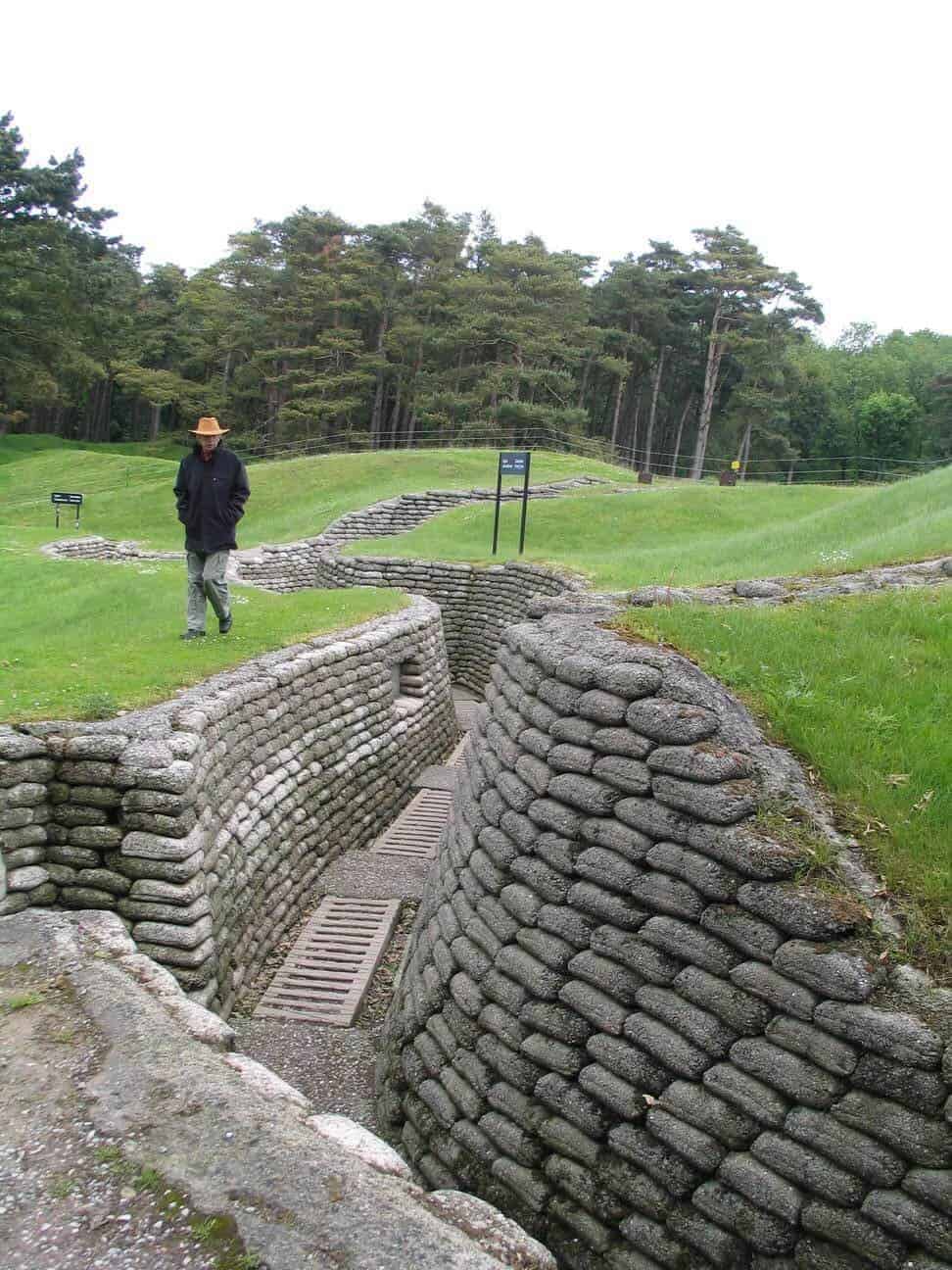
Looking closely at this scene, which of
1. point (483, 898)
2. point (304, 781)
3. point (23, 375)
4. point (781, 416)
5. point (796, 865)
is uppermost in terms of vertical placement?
point (781, 416)

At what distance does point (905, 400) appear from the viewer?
42656mm

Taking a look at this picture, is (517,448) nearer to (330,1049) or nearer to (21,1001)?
(330,1049)

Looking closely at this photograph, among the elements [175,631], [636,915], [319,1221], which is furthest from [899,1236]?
[175,631]

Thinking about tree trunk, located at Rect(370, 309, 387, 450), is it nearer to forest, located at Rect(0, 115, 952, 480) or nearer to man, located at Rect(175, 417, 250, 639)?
forest, located at Rect(0, 115, 952, 480)

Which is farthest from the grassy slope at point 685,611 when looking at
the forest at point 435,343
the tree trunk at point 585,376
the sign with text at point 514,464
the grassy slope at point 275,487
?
the tree trunk at point 585,376

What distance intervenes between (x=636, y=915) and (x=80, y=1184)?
2161 mm

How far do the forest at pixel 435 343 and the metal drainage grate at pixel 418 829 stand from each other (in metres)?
27.4

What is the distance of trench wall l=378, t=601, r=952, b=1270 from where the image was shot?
2.79 metres

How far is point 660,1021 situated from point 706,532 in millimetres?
18552

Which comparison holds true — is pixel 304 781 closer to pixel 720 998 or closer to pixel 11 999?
pixel 11 999

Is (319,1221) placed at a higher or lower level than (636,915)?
lower

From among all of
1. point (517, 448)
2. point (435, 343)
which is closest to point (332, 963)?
point (517, 448)

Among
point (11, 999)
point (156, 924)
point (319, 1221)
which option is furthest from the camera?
point (156, 924)

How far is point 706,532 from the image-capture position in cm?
2103
